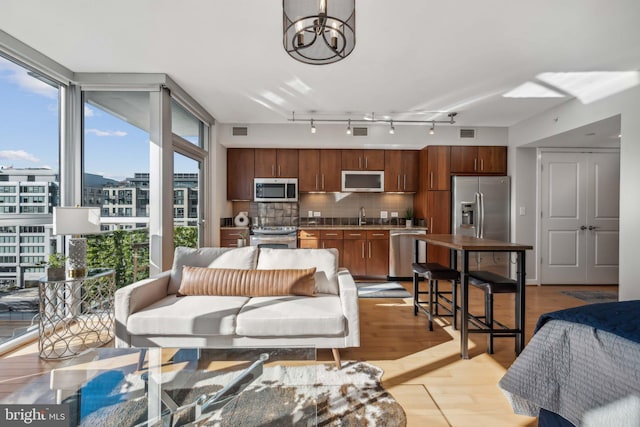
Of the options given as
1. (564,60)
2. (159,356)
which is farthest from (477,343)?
(564,60)

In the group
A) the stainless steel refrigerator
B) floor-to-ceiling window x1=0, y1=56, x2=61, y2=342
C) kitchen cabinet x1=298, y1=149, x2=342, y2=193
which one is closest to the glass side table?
floor-to-ceiling window x1=0, y1=56, x2=61, y2=342

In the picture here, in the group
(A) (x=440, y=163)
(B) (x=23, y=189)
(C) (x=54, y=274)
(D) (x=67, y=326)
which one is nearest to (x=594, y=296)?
(A) (x=440, y=163)

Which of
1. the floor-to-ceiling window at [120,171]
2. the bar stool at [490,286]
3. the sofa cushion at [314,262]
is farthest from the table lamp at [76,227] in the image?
the bar stool at [490,286]

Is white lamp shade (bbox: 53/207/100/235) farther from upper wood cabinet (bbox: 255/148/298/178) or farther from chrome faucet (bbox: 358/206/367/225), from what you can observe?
chrome faucet (bbox: 358/206/367/225)

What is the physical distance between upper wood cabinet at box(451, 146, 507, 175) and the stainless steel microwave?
8.94 feet

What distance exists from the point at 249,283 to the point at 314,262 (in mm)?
593

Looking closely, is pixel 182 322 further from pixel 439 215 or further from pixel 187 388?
pixel 439 215

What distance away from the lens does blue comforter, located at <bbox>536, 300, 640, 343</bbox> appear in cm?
119

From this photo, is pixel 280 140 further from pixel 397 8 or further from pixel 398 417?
pixel 398 417

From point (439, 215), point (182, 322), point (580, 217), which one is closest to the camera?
point (182, 322)

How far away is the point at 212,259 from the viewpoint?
112 inches

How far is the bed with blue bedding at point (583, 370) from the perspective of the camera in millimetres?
1129

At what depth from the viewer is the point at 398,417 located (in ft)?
5.71

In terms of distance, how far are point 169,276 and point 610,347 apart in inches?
114
